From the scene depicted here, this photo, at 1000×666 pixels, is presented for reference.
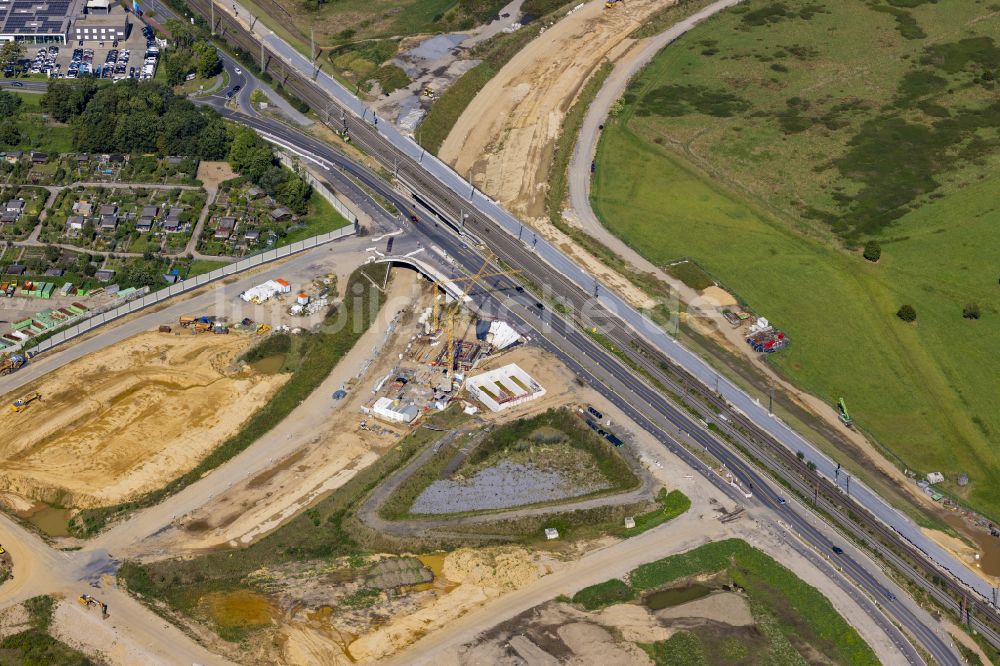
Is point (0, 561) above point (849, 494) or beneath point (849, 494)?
beneath

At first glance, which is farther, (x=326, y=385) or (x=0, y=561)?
(x=326, y=385)

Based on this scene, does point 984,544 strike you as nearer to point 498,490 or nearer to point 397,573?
point 498,490

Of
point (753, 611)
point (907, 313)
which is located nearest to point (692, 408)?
point (753, 611)

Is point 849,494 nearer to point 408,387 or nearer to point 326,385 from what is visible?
point 408,387

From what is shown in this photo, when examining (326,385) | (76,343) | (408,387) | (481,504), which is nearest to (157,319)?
(76,343)

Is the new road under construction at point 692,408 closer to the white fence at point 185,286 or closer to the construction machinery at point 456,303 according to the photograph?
the construction machinery at point 456,303

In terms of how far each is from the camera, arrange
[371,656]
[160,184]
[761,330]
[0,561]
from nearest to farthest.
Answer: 1. [371,656]
2. [0,561]
3. [761,330]
4. [160,184]
